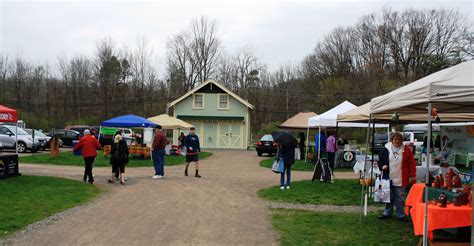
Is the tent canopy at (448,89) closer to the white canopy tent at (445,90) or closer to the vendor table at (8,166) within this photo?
the white canopy tent at (445,90)

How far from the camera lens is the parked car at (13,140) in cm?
2725

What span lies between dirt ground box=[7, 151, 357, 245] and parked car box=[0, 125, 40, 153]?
609 inches

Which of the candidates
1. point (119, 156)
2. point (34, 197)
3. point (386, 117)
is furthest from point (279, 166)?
point (34, 197)

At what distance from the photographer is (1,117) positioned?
13.9 metres

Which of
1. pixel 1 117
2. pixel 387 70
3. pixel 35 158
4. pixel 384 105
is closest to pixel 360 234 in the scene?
pixel 384 105

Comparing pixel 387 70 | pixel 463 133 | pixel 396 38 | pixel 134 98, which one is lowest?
pixel 463 133

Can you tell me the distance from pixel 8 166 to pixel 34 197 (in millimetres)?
4053

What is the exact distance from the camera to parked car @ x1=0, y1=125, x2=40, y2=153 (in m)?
27.2

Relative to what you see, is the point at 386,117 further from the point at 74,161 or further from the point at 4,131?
the point at 4,131

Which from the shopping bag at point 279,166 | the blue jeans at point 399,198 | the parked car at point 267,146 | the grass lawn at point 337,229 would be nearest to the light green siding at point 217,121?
the parked car at point 267,146

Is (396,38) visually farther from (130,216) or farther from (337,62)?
(130,216)

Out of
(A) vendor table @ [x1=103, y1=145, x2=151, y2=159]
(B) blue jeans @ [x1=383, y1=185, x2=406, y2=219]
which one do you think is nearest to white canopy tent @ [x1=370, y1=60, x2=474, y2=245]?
(B) blue jeans @ [x1=383, y1=185, x2=406, y2=219]

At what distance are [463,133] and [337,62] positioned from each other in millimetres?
47387

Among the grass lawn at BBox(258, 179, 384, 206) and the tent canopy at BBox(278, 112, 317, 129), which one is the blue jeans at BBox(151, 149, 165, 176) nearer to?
the grass lawn at BBox(258, 179, 384, 206)
